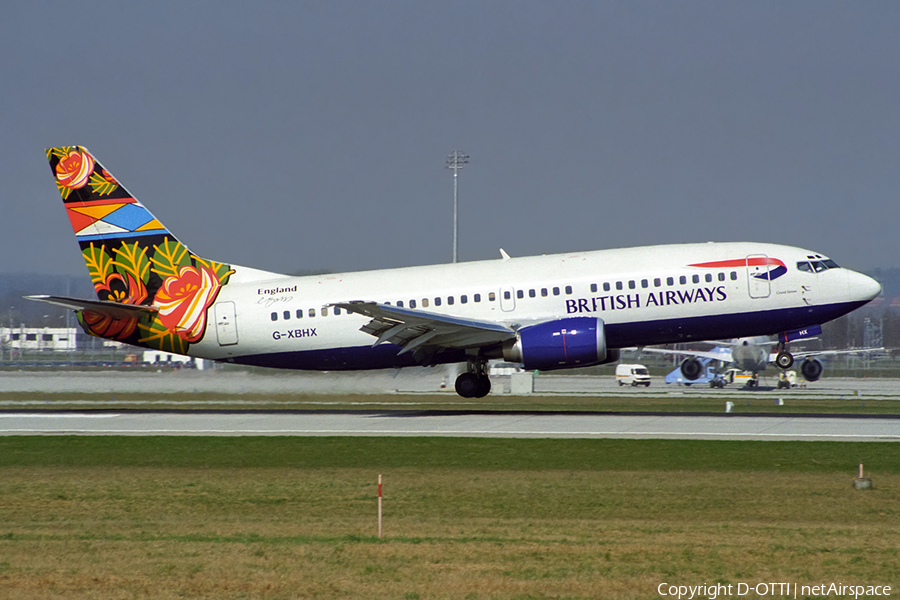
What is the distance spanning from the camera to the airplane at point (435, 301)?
33812mm

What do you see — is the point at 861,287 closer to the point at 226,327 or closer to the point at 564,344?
the point at 564,344

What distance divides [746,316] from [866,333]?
4501 inches

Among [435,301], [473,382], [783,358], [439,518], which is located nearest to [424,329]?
[435,301]

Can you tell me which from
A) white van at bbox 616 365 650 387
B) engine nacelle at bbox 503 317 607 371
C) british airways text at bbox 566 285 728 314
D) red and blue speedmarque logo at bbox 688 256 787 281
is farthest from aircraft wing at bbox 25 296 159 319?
white van at bbox 616 365 650 387

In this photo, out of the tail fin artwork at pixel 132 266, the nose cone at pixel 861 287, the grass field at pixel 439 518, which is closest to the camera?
the grass field at pixel 439 518

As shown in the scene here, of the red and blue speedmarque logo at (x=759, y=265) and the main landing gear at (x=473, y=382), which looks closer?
the red and blue speedmarque logo at (x=759, y=265)

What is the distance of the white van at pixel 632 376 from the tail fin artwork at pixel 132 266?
49026 millimetres

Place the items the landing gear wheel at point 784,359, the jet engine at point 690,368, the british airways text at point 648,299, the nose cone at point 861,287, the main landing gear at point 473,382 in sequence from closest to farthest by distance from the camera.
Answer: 1. the british airways text at point 648,299
2. the nose cone at point 861,287
3. the landing gear wheel at point 784,359
4. the main landing gear at point 473,382
5. the jet engine at point 690,368

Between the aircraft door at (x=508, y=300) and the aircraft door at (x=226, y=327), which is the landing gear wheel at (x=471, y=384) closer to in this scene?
the aircraft door at (x=508, y=300)

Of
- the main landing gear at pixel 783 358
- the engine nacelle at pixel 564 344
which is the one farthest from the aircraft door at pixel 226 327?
the main landing gear at pixel 783 358

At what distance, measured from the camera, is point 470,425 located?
30.7 meters

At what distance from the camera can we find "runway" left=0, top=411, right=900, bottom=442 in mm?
27531

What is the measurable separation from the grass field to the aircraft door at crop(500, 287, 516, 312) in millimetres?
A: 9204

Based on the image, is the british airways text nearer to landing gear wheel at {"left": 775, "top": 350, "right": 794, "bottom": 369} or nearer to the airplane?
the airplane
